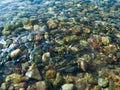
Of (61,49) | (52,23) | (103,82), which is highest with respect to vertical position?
(52,23)

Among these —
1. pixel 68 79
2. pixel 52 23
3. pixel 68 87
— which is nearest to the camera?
pixel 68 87

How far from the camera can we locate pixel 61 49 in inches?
293

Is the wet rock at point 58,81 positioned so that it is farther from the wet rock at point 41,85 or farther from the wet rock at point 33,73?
the wet rock at point 33,73

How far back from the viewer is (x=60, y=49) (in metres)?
7.45

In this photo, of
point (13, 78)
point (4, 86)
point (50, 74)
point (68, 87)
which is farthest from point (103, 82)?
point (4, 86)

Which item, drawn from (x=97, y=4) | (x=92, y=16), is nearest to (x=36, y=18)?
(x=92, y=16)

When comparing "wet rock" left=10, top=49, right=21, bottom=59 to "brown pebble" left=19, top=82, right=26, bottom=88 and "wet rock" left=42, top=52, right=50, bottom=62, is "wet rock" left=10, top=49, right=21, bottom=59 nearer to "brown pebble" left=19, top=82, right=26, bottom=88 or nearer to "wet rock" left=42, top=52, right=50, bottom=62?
"wet rock" left=42, top=52, right=50, bottom=62

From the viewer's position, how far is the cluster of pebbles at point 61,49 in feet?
20.9

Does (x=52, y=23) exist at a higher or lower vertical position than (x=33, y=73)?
higher

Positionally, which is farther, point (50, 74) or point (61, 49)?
point (61, 49)

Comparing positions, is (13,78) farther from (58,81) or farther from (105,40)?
(105,40)

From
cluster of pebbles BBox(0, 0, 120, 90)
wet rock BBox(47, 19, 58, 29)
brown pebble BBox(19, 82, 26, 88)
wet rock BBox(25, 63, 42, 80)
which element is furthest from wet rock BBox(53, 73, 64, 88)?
wet rock BBox(47, 19, 58, 29)

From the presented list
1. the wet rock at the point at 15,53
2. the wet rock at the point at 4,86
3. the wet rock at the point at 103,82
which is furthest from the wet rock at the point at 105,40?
the wet rock at the point at 4,86

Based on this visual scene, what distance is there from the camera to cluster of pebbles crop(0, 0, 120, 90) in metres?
6.37
